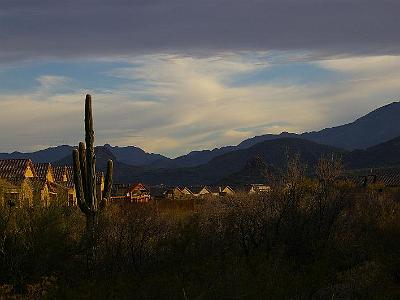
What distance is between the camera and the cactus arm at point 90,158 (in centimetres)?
2053

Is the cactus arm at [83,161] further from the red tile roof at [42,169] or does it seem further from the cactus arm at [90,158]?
the red tile roof at [42,169]

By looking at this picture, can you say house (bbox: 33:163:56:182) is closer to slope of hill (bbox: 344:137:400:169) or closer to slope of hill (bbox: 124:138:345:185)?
slope of hill (bbox: 344:137:400:169)

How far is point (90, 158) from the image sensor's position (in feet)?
68.5

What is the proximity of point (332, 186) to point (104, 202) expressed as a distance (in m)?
8.43

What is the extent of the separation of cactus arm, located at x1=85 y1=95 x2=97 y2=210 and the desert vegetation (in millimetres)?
635

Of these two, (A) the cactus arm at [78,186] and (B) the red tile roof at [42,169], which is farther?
(B) the red tile roof at [42,169]

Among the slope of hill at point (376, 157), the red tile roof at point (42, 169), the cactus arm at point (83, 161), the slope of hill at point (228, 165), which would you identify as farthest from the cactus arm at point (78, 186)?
the slope of hill at point (228, 165)

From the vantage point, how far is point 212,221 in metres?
20.8

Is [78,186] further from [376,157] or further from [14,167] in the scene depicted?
[376,157]

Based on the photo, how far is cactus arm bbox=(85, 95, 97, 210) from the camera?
20.5 m

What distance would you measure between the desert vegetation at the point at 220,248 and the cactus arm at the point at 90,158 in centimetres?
63

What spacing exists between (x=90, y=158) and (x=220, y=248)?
5.29 meters

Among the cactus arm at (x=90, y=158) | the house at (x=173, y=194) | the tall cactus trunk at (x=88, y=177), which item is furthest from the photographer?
the house at (x=173, y=194)

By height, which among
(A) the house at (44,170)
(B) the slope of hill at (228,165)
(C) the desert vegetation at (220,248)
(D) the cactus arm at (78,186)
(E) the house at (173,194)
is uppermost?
(B) the slope of hill at (228,165)
